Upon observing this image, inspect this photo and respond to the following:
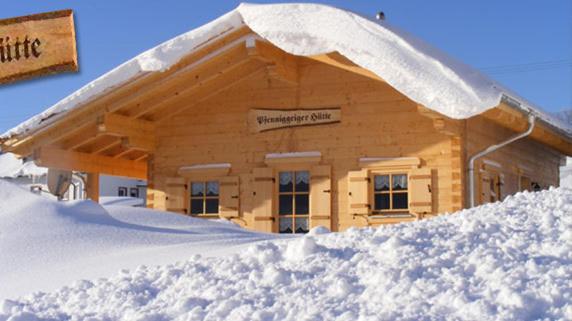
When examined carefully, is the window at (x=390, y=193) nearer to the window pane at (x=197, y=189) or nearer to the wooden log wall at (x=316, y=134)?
the wooden log wall at (x=316, y=134)

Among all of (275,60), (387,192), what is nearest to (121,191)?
(275,60)

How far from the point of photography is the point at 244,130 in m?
14.1

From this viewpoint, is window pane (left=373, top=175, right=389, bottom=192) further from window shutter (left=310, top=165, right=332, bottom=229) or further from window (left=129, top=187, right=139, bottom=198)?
window (left=129, top=187, right=139, bottom=198)

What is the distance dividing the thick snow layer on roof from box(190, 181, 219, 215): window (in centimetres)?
1918

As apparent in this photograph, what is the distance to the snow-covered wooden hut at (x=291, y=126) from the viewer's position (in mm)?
12171

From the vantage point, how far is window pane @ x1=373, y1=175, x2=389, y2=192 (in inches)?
518

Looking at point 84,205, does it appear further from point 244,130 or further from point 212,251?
point 244,130

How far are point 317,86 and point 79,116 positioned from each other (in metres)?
4.01

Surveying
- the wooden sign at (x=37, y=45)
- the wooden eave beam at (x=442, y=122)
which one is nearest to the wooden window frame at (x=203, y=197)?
the wooden eave beam at (x=442, y=122)

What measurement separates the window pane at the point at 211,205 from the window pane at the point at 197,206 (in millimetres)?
108

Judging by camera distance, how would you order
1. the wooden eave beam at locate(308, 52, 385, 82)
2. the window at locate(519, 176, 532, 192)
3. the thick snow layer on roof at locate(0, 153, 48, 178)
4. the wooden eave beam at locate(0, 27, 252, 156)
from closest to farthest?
the wooden eave beam at locate(308, 52, 385, 82) → the wooden eave beam at locate(0, 27, 252, 156) → the window at locate(519, 176, 532, 192) → the thick snow layer on roof at locate(0, 153, 48, 178)

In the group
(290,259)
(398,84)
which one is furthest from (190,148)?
(290,259)

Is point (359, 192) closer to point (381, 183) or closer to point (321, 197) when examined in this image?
point (381, 183)


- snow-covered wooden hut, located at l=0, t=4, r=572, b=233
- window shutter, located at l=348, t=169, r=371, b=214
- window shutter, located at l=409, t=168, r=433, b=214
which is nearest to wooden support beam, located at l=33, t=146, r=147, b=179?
snow-covered wooden hut, located at l=0, t=4, r=572, b=233
